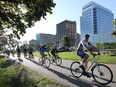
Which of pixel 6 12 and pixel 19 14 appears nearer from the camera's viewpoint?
pixel 6 12

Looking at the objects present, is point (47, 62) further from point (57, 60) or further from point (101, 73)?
point (101, 73)

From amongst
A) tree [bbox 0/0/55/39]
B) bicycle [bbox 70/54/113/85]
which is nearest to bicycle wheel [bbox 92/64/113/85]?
bicycle [bbox 70/54/113/85]

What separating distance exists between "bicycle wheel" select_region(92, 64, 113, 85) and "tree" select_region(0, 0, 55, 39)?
24.6ft

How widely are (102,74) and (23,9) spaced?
466 inches

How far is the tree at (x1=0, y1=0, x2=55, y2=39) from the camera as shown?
15992 mm

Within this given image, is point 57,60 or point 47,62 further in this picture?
point 57,60

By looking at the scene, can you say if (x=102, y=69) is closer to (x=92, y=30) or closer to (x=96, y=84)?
(x=96, y=84)

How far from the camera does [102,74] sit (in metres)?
9.80

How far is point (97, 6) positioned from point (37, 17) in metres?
176

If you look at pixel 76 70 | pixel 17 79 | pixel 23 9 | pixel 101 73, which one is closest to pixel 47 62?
pixel 23 9

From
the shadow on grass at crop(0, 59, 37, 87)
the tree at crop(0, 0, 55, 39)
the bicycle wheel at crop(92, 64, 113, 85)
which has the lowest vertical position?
the shadow on grass at crop(0, 59, 37, 87)

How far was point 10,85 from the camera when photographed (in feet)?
33.3

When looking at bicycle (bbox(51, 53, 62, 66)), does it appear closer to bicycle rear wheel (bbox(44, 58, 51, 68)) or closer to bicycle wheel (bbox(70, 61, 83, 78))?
bicycle rear wheel (bbox(44, 58, 51, 68))

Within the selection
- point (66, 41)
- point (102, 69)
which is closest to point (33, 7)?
point (102, 69)
